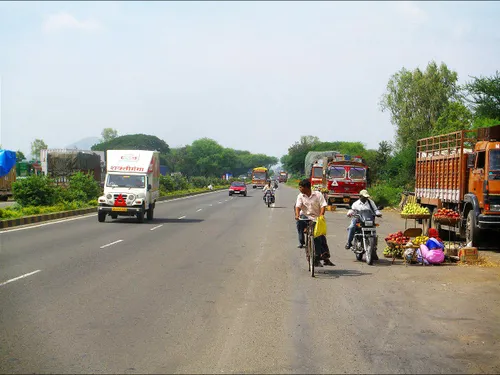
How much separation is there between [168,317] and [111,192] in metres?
17.8

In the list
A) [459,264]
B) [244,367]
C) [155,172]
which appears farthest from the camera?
[155,172]

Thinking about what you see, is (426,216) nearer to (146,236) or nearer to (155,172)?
(146,236)

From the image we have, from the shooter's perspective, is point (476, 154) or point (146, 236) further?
point (146, 236)

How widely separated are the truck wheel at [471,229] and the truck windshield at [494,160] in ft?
4.10

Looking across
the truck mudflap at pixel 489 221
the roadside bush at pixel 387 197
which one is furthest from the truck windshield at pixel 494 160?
the roadside bush at pixel 387 197

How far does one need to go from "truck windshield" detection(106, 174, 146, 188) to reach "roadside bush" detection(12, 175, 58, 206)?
5846 mm

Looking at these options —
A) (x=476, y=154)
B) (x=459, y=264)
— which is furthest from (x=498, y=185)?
(x=459, y=264)

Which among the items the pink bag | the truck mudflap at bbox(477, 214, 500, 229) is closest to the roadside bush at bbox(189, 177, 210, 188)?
the truck mudflap at bbox(477, 214, 500, 229)

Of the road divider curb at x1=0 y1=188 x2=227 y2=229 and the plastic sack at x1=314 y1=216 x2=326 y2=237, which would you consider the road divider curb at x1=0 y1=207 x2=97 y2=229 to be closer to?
the road divider curb at x1=0 y1=188 x2=227 y2=229

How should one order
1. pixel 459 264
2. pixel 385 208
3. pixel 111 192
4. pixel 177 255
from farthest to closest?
pixel 385 208
pixel 111 192
pixel 177 255
pixel 459 264

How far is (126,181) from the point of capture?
1011 inches

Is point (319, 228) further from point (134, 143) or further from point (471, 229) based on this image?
point (134, 143)

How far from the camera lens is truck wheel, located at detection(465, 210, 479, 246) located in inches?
634

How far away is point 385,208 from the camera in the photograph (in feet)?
123
